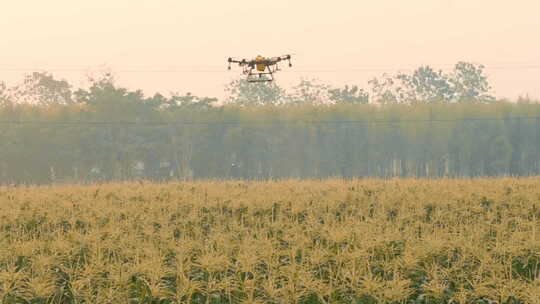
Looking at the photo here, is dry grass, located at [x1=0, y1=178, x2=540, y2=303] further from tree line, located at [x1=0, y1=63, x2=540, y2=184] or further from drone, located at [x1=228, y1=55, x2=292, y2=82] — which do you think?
tree line, located at [x1=0, y1=63, x2=540, y2=184]

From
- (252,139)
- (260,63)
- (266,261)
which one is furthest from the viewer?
(252,139)

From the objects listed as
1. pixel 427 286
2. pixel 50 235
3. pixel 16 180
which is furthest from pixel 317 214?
pixel 16 180

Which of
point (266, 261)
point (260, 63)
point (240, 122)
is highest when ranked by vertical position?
point (260, 63)

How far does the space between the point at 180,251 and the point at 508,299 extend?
570 centimetres

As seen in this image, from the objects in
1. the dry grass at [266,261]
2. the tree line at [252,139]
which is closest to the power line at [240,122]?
the tree line at [252,139]

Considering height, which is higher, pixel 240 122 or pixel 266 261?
pixel 240 122

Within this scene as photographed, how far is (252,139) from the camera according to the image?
268ft

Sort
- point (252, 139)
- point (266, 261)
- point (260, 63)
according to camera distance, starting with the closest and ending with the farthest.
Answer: point (266, 261)
point (260, 63)
point (252, 139)

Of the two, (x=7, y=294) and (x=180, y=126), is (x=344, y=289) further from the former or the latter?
(x=180, y=126)

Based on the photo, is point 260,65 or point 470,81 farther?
point 470,81

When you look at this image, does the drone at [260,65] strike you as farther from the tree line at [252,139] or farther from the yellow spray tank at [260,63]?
the tree line at [252,139]

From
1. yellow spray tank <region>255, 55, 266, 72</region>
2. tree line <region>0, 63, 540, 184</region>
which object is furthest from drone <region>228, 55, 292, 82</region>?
tree line <region>0, 63, 540, 184</region>

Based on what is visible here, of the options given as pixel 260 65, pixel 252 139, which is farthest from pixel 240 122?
pixel 260 65

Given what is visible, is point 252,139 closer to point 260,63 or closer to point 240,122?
point 240,122
